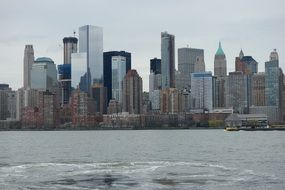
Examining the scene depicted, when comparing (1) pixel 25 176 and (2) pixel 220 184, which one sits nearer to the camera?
(2) pixel 220 184

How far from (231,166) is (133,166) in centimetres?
1285

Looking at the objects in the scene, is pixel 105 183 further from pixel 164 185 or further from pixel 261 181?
pixel 261 181

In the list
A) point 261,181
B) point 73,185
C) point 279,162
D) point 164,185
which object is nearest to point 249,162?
point 279,162

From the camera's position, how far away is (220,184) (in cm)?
5484

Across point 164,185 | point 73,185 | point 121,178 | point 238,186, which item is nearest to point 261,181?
point 238,186

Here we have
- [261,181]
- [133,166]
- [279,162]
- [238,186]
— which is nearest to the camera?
[238,186]

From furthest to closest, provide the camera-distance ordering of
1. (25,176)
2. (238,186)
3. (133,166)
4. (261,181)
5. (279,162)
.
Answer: (279,162)
(133,166)
(25,176)
(261,181)
(238,186)

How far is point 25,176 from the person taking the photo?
207ft

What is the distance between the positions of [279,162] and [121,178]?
30.0 meters

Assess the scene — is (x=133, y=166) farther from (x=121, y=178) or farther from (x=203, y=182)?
(x=203, y=182)

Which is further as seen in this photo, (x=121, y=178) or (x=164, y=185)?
(x=121, y=178)

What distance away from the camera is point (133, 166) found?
239 ft

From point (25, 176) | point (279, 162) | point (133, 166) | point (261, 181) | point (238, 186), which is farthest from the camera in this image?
point (279, 162)

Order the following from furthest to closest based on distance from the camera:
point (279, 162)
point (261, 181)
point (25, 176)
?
point (279, 162) < point (25, 176) < point (261, 181)
